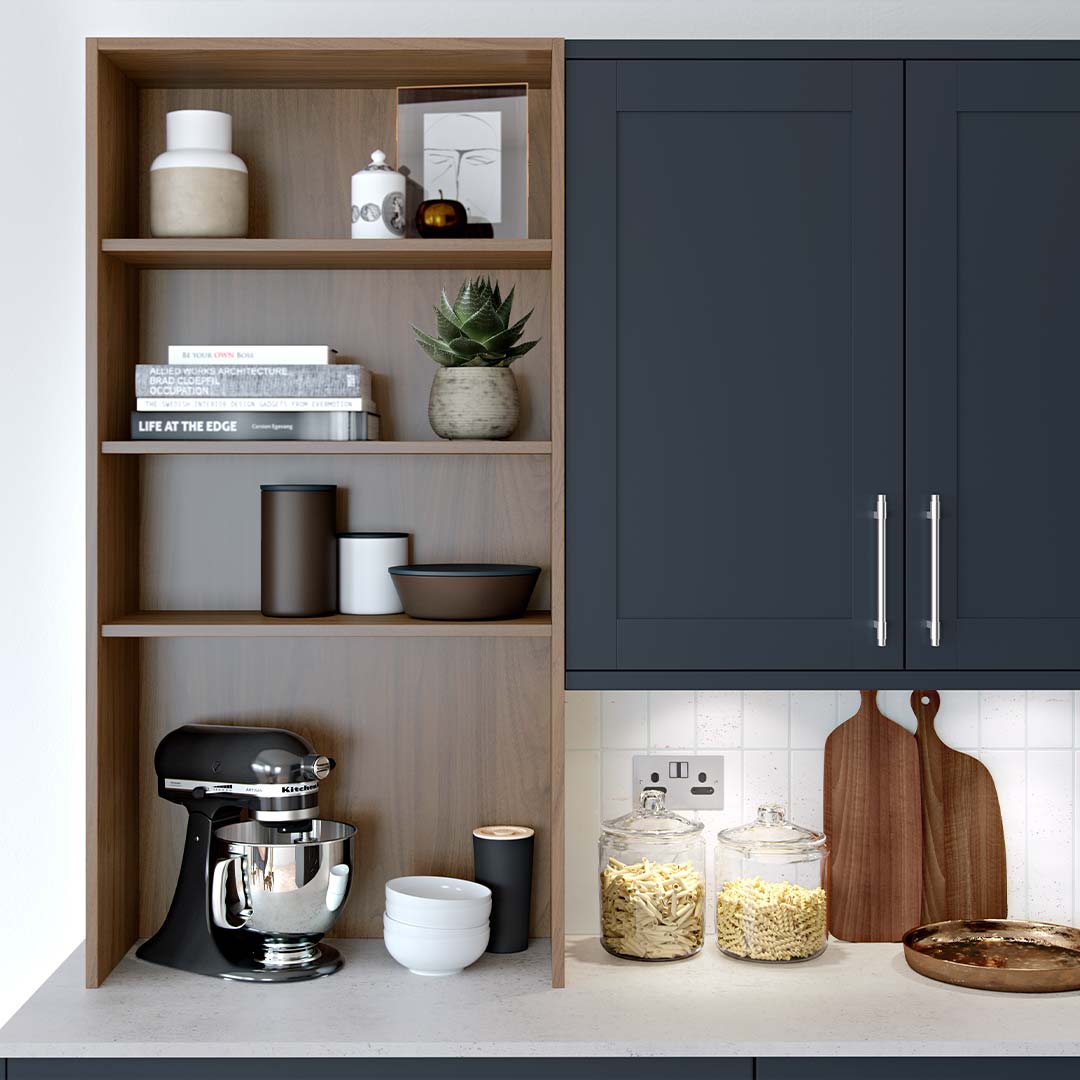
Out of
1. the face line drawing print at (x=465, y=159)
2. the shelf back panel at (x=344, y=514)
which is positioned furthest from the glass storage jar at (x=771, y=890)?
the face line drawing print at (x=465, y=159)

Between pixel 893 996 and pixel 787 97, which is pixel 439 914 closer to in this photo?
pixel 893 996

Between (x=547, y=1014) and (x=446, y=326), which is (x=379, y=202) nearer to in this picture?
(x=446, y=326)

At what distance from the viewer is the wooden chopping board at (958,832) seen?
6.93 feet

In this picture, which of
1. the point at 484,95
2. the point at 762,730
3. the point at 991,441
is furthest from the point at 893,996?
the point at 484,95

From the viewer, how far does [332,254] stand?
6.22ft

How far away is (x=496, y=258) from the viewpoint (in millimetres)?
1947

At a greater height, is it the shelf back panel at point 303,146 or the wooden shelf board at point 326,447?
the shelf back panel at point 303,146

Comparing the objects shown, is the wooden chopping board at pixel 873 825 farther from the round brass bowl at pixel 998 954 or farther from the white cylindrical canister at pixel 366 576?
the white cylindrical canister at pixel 366 576

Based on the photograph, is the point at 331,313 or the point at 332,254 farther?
the point at 331,313

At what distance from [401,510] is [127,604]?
50 cm

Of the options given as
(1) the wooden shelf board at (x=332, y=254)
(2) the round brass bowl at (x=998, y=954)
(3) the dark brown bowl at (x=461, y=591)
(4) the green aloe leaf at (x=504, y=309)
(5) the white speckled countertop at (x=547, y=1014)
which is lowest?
(5) the white speckled countertop at (x=547, y=1014)

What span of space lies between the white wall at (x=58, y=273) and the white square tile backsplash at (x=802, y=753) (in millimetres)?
953

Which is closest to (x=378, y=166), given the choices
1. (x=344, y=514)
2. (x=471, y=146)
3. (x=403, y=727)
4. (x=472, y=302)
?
(x=471, y=146)

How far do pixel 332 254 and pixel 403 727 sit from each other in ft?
2.74
